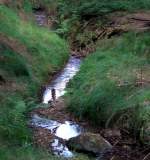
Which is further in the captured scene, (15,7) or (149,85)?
(15,7)

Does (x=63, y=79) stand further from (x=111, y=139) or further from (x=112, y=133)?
(x=111, y=139)

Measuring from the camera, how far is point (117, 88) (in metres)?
13.8

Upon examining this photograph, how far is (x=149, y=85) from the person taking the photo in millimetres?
13562

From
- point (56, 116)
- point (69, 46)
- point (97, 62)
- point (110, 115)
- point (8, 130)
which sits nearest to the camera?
point (8, 130)

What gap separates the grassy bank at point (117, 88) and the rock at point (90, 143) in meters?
0.85

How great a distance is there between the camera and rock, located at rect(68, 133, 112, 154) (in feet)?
37.5

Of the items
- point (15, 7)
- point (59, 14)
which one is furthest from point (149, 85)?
point (59, 14)

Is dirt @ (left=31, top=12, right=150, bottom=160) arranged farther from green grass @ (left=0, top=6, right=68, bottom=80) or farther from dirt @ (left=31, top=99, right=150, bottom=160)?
green grass @ (left=0, top=6, right=68, bottom=80)

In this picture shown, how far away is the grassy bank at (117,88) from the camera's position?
12.4 metres

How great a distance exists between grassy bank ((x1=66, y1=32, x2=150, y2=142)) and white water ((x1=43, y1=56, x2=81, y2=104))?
0.42m

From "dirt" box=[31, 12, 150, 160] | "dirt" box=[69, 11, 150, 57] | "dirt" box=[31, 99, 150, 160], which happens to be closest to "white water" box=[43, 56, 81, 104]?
"dirt" box=[31, 12, 150, 160]

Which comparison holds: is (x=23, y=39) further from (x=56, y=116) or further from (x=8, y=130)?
(x=8, y=130)

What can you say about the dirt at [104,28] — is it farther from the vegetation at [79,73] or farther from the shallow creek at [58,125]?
the shallow creek at [58,125]

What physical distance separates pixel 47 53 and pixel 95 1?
6039 mm
